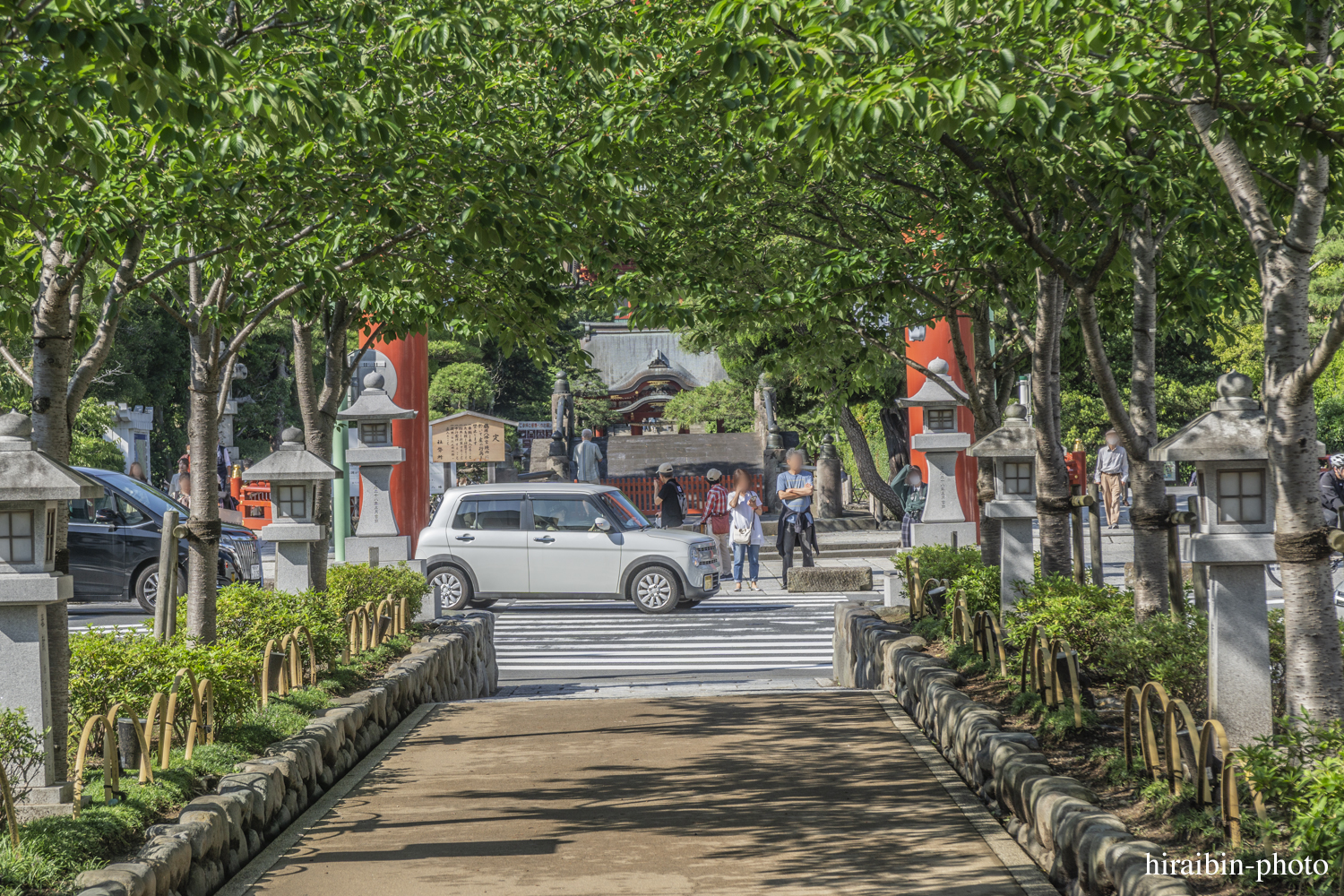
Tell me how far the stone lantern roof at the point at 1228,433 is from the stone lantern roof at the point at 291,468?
6.81m

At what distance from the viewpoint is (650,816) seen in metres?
5.83

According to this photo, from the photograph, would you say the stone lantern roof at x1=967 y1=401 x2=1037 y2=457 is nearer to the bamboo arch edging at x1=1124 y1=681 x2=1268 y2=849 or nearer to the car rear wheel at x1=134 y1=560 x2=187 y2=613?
the bamboo arch edging at x1=1124 y1=681 x2=1268 y2=849

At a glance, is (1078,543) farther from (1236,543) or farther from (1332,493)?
(1332,493)

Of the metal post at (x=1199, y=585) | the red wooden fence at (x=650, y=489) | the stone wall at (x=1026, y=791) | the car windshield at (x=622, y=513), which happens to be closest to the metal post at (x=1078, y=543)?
the metal post at (x=1199, y=585)

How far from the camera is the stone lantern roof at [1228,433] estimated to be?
5.24 meters

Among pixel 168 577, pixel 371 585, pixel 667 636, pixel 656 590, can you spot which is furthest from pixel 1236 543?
pixel 656 590

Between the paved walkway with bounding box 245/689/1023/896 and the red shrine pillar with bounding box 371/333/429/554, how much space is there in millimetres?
10328

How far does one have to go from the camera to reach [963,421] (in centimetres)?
1641

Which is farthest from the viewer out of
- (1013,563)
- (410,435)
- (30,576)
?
(410,435)

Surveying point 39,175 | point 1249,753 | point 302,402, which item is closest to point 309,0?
point 39,175

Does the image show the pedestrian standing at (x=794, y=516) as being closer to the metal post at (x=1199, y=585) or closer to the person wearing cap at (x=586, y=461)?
the metal post at (x=1199, y=585)

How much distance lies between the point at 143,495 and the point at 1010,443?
10.9 m

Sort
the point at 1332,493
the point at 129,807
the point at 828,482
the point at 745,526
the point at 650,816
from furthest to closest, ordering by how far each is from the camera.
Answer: the point at 828,482 < the point at 745,526 < the point at 1332,493 < the point at 650,816 < the point at 129,807

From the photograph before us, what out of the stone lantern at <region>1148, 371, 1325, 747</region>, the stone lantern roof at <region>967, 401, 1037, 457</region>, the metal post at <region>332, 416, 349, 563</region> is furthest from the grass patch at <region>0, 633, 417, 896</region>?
the metal post at <region>332, 416, 349, 563</region>
